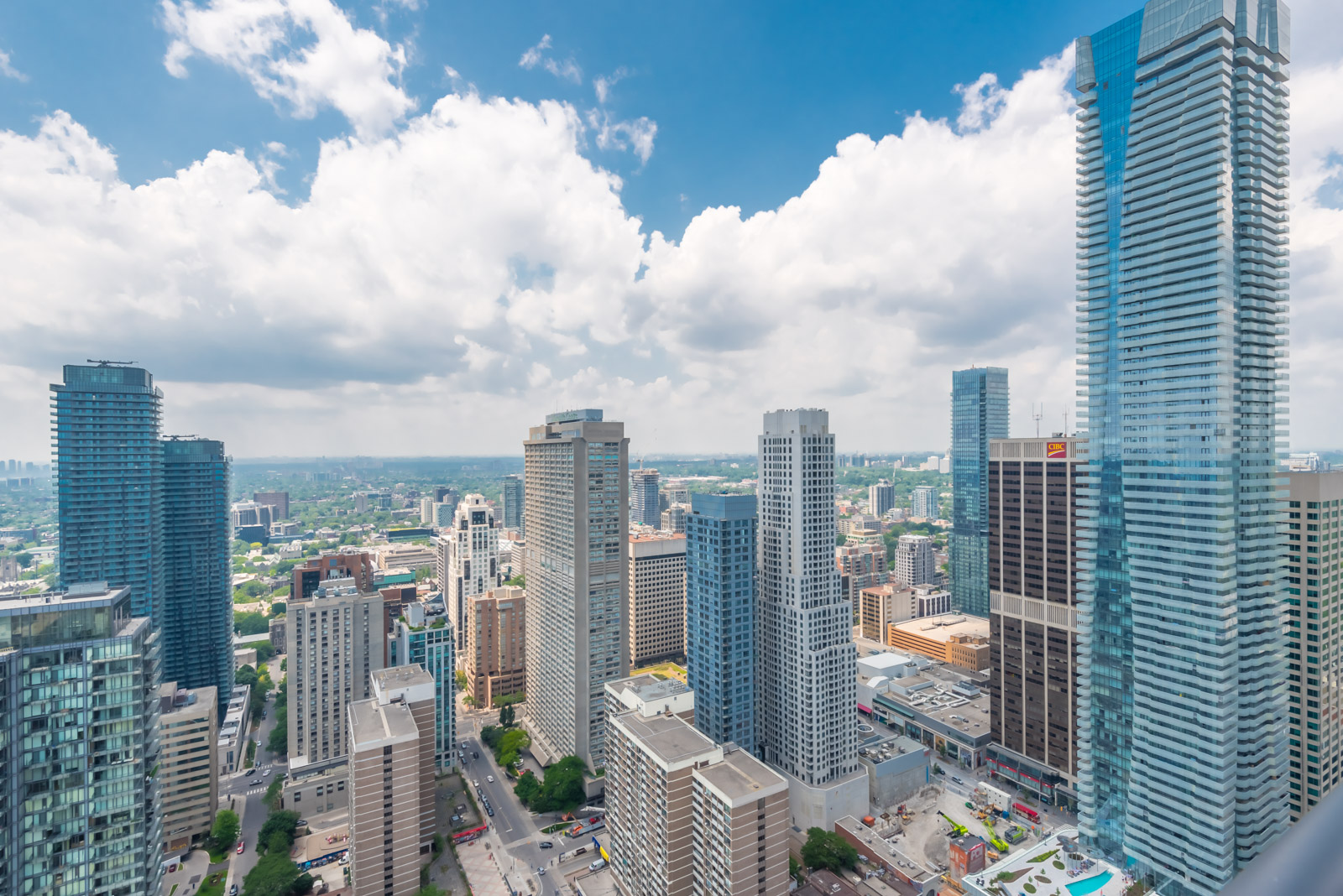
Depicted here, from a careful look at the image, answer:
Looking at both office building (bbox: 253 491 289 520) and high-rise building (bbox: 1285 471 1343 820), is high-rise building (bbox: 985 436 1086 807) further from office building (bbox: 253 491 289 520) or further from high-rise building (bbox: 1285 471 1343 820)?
office building (bbox: 253 491 289 520)

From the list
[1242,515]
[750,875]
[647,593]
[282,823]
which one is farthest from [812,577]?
[282,823]

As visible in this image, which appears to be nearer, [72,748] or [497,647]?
[72,748]

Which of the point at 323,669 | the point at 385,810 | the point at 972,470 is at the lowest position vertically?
the point at 385,810

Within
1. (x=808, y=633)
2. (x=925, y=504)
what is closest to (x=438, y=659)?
(x=808, y=633)

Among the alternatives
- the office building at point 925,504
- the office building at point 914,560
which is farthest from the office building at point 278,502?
the office building at point 925,504

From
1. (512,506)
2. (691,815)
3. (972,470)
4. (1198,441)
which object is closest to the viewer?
(691,815)

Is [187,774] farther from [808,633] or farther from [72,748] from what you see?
[808,633]

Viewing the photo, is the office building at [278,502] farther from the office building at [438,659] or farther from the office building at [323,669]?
the office building at [438,659]
